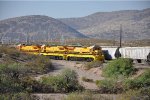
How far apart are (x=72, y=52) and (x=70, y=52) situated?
20.0 inches

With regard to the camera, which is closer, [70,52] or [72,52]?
[72,52]

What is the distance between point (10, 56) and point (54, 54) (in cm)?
1098

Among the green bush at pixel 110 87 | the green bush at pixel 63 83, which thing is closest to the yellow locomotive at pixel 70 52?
the green bush at pixel 110 87

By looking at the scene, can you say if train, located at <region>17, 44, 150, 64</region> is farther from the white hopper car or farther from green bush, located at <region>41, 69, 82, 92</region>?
green bush, located at <region>41, 69, 82, 92</region>

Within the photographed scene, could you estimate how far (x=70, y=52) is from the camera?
57.3 meters

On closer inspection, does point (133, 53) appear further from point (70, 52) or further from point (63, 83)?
point (63, 83)

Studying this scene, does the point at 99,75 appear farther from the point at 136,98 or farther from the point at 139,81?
the point at 136,98

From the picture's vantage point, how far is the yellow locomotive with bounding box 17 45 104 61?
5341cm

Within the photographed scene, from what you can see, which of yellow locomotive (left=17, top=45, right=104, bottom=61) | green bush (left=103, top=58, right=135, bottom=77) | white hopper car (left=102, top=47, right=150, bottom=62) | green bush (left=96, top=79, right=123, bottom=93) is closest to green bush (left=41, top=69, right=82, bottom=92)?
green bush (left=96, top=79, right=123, bottom=93)

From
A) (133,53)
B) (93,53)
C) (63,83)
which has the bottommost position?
(63,83)

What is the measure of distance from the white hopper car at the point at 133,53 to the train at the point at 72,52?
3536mm

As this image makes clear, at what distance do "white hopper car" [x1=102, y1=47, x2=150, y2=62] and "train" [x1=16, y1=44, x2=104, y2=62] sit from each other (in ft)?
11.6

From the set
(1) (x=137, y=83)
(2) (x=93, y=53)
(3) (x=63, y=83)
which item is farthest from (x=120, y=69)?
(2) (x=93, y=53)

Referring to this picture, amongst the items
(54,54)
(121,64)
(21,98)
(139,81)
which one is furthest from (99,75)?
(21,98)
